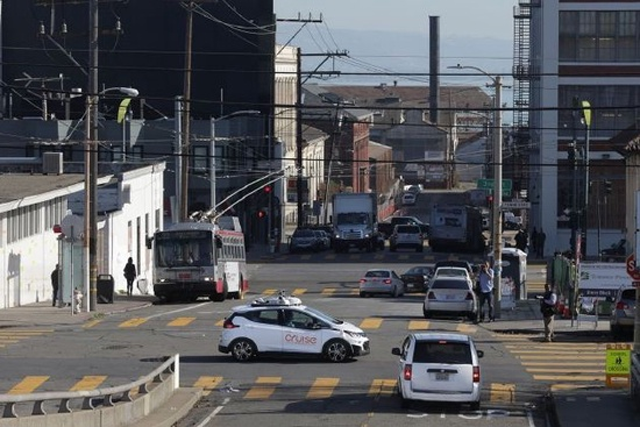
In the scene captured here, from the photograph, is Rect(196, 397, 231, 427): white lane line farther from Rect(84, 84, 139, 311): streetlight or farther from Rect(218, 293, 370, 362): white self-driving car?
Rect(84, 84, 139, 311): streetlight

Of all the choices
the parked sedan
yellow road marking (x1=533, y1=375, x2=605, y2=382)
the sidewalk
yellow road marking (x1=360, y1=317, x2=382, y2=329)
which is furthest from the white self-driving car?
the parked sedan

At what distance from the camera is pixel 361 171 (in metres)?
142

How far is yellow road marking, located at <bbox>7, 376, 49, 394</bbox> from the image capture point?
1082 inches

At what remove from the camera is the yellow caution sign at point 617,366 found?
29406 mm

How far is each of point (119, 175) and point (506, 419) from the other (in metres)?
38.8

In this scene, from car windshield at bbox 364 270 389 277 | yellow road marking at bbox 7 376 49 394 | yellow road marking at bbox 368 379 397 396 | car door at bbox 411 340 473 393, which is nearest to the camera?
car door at bbox 411 340 473 393

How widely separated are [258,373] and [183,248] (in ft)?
69.6

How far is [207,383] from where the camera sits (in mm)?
30172

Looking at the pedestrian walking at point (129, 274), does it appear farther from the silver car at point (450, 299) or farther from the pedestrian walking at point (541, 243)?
the pedestrian walking at point (541, 243)

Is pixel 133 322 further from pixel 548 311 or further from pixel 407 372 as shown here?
pixel 407 372

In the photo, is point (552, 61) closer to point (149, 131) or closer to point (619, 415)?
point (149, 131)

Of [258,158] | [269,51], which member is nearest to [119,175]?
[258,158]

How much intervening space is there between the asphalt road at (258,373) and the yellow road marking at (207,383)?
21mm

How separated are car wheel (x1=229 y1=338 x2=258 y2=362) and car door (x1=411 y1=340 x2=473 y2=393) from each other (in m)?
7.72
